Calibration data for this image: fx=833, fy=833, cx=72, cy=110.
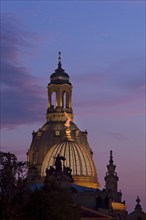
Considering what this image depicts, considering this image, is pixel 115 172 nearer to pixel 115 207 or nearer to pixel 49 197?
pixel 115 207

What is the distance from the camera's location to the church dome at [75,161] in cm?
17950

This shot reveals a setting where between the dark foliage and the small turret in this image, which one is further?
the small turret

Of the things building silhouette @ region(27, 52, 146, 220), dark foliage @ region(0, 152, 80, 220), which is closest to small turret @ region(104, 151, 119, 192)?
building silhouette @ region(27, 52, 146, 220)

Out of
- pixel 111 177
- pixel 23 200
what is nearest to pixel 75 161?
pixel 111 177

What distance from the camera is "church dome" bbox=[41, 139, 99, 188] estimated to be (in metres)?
180

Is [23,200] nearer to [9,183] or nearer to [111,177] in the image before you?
[9,183]

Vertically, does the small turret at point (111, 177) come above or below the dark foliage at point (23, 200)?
above

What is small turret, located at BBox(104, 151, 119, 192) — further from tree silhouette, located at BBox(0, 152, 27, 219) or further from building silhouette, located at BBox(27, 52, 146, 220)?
tree silhouette, located at BBox(0, 152, 27, 219)

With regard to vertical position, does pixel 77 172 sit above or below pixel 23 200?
above

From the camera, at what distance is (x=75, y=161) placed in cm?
18188

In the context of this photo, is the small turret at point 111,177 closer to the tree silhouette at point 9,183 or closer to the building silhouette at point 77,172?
the building silhouette at point 77,172

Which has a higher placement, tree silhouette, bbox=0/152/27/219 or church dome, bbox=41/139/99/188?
church dome, bbox=41/139/99/188

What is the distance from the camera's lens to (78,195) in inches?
5896

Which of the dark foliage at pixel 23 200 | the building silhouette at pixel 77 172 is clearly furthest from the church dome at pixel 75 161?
the dark foliage at pixel 23 200
